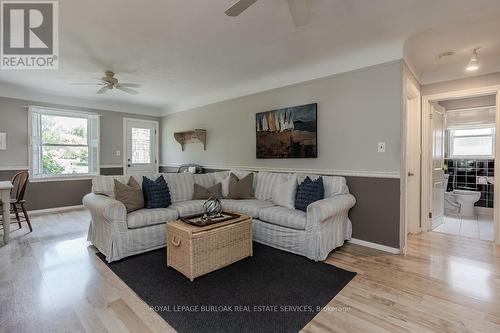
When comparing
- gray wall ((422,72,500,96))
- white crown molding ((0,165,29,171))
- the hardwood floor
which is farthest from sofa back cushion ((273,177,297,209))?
white crown molding ((0,165,29,171))

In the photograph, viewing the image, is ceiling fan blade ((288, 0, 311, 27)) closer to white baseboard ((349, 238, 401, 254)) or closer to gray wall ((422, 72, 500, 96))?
white baseboard ((349, 238, 401, 254))

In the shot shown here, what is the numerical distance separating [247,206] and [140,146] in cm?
412

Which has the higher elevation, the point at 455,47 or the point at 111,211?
the point at 455,47

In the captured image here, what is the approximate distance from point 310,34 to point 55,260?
3602 millimetres

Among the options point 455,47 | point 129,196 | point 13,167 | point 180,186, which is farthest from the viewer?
point 13,167

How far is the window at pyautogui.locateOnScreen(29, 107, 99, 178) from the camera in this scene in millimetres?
4809

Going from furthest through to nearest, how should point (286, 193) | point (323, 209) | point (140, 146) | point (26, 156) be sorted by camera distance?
1. point (140, 146)
2. point (26, 156)
3. point (286, 193)
4. point (323, 209)

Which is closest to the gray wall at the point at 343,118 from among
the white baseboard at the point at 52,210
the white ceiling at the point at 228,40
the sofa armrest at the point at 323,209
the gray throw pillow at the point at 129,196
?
the white ceiling at the point at 228,40

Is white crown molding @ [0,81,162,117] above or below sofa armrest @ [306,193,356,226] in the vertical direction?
above

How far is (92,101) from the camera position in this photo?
17.9 feet

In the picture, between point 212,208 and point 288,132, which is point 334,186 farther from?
point 212,208

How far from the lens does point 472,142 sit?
16.9ft

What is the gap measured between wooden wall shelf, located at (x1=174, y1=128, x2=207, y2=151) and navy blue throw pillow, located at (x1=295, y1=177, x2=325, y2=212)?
2793 mm

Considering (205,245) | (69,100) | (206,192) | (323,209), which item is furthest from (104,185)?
(69,100)
